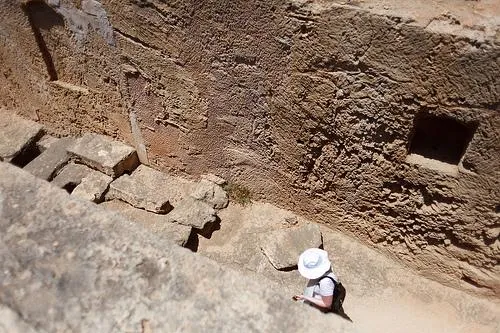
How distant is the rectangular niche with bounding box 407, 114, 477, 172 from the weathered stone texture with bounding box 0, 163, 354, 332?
5.94ft

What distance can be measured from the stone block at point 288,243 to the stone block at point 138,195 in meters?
1.01

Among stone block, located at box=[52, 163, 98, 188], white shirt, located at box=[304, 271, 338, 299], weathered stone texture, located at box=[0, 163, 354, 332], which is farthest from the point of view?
stone block, located at box=[52, 163, 98, 188]

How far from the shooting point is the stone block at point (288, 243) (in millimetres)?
3877

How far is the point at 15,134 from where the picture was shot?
5.39 meters

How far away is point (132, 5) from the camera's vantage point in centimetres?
371

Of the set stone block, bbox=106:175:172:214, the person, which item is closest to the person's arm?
the person

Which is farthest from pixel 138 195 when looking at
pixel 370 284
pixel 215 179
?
pixel 370 284

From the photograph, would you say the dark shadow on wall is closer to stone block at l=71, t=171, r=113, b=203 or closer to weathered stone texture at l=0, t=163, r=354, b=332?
stone block at l=71, t=171, r=113, b=203

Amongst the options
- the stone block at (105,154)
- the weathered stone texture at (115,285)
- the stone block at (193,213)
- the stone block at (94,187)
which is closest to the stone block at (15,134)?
the stone block at (105,154)

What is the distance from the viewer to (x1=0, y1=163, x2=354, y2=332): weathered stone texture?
5.88ft

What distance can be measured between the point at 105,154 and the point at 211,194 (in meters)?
1.22

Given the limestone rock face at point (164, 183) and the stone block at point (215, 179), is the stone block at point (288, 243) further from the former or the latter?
the limestone rock face at point (164, 183)

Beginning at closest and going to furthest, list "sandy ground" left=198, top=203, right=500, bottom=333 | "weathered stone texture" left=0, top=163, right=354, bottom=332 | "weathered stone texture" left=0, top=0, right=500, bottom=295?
"weathered stone texture" left=0, top=163, right=354, bottom=332 < "weathered stone texture" left=0, top=0, right=500, bottom=295 < "sandy ground" left=198, top=203, right=500, bottom=333

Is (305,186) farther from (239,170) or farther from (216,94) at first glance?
(216,94)
